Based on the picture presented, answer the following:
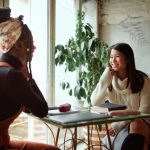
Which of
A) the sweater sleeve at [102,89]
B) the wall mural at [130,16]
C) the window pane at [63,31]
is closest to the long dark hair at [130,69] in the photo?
the sweater sleeve at [102,89]

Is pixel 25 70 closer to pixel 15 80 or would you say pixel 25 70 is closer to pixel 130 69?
pixel 15 80

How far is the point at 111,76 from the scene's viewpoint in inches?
102

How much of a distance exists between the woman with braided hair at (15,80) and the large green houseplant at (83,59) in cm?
174

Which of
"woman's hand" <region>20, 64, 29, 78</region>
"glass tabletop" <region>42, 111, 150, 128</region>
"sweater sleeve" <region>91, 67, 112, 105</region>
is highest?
"woman's hand" <region>20, 64, 29, 78</region>

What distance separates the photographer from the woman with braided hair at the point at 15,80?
4.38ft

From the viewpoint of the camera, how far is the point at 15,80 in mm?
1326

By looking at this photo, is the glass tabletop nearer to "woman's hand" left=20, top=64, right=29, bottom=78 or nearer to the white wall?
"woman's hand" left=20, top=64, right=29, bottom=78

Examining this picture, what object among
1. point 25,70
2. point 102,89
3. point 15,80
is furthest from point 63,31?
point 15,80

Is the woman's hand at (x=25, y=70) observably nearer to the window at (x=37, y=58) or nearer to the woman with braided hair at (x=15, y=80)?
the woman with braided hair at (x=15, y=80)

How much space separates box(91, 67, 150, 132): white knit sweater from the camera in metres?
2.41

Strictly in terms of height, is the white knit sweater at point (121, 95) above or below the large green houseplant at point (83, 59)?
below

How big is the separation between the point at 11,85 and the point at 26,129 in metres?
2.00

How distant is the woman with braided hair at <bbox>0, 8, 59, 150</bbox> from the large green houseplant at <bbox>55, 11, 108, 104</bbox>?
1.74 meters

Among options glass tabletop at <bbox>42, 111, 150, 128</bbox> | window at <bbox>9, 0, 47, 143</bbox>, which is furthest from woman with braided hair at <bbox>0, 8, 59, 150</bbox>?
window at <bbox>9, 0, 47, 143</bbox>
